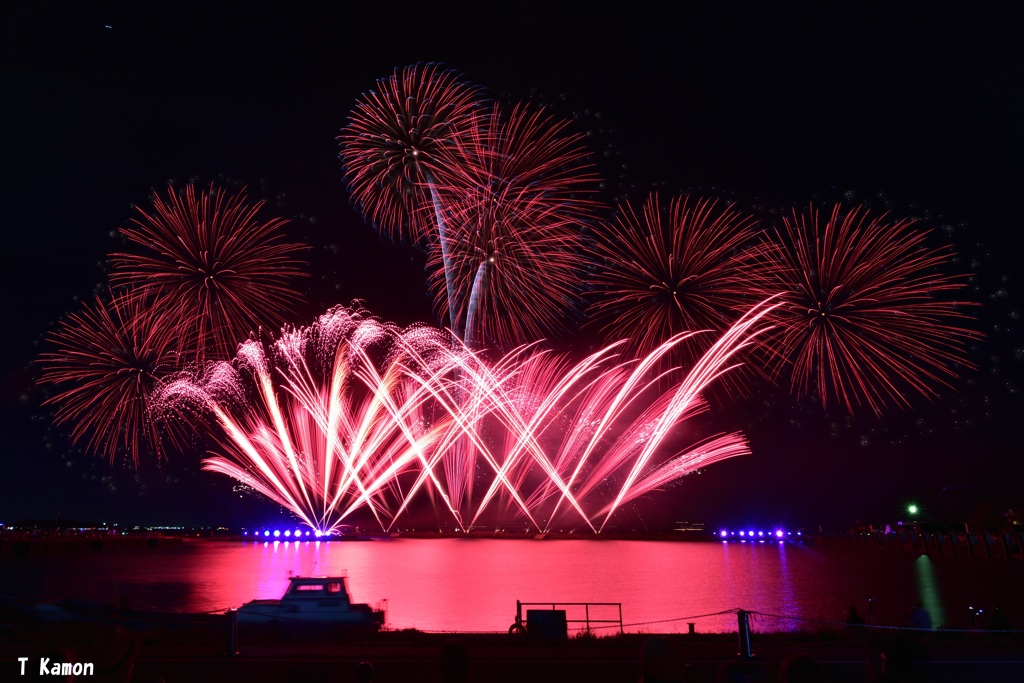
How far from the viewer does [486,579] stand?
71062mm

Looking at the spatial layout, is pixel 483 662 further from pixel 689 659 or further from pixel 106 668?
pixel 106 668

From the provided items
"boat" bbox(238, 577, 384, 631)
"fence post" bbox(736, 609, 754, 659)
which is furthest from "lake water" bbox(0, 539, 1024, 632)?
"fence post" bbox(736, 609, 754, 659)

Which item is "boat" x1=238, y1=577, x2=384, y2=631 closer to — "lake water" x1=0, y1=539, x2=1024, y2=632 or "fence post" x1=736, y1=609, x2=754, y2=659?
"lake water" x1=0, y1=539, x2=1024, y2=632

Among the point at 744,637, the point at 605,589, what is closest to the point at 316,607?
the point at 744,637

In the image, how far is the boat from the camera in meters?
28.2

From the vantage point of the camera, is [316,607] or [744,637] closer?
[744,637]

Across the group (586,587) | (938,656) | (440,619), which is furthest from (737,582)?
(938,656)

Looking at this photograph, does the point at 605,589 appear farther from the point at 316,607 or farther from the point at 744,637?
the point at 744,637

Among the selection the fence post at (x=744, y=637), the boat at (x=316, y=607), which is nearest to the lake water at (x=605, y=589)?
the boat at (x=316, y=607)

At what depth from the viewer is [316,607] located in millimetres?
28875

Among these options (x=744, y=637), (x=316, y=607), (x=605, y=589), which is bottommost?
(x=744, y=637)

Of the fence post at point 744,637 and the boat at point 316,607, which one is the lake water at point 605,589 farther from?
the fence post at point 744,637

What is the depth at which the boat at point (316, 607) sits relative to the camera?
2823 cm

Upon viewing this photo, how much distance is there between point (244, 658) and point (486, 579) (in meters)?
57.8
